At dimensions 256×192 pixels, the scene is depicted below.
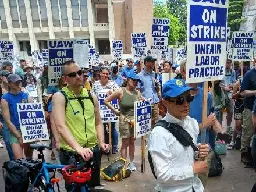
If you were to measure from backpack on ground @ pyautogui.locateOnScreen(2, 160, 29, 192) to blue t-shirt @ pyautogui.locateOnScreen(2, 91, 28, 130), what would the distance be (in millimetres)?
1643

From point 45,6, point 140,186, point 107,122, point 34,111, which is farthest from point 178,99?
point 45,6

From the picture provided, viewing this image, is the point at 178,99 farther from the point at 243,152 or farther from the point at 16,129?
the point at 243,152

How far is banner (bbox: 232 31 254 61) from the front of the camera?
368 inches

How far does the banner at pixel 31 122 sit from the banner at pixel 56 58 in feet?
1.85

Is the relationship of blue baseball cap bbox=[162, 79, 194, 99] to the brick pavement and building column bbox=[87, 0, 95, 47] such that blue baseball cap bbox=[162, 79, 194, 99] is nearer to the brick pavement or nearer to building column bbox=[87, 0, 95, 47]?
the brick pavement

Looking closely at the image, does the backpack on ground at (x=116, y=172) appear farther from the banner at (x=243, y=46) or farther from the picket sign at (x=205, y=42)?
the banner at (x=243, y=46)

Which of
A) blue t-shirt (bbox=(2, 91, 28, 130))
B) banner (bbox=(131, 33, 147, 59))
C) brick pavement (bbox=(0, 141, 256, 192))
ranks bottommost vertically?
brick pavement (bbox=(0, 141, 256, 192))

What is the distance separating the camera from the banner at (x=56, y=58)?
607 centimetres

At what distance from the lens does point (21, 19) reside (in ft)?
153

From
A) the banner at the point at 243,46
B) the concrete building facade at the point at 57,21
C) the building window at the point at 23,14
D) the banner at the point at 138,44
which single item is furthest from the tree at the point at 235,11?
the banner at the point at 243,46

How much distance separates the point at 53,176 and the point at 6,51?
31.7 feet

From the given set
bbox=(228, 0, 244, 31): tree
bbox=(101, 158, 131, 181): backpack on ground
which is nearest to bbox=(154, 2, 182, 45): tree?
bbox=(228, 0, 244, 31): tree

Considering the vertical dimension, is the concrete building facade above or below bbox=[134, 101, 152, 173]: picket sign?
above

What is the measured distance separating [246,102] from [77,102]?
143 inches
